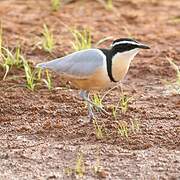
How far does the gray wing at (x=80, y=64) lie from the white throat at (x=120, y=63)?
10 centimetres

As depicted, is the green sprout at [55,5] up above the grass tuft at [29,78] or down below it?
below

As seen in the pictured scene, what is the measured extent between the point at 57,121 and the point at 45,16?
3225 millimetres

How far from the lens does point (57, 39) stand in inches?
290

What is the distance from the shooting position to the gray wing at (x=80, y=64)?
4973mm

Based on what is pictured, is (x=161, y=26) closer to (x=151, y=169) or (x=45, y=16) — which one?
(x=45, y=16)

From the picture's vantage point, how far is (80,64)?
5074 millimetres

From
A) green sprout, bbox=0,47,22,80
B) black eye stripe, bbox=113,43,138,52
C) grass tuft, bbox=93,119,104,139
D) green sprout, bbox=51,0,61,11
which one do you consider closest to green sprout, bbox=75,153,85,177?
grass tuft, bbox=93,119,104,139

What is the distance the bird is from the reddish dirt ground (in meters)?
0.35

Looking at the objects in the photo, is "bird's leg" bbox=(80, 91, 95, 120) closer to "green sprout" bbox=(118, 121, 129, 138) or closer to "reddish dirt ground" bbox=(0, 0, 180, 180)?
"reddish dirt ground" bbox=(0, 0, 180, 180)

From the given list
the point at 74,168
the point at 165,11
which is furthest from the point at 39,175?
the point at 165,11

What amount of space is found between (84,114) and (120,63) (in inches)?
24.6

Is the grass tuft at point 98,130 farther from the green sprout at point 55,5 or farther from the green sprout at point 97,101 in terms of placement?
the green sprout at point 55,5

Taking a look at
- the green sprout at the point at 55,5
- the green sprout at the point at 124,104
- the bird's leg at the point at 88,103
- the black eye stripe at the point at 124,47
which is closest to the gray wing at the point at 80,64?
the black eye stripe at the point at 124,47

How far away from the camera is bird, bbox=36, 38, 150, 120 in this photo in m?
4.95
